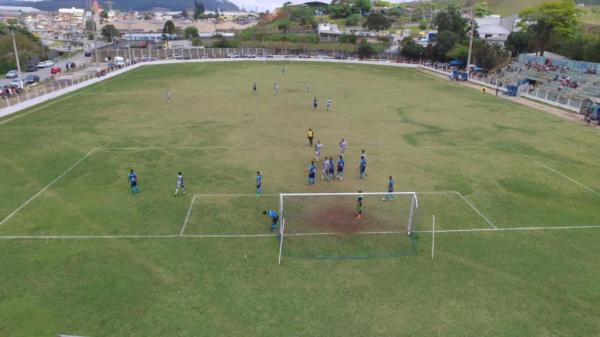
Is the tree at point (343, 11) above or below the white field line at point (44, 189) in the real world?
above

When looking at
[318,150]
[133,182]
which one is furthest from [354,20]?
[133,182]

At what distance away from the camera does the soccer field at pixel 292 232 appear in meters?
12.1

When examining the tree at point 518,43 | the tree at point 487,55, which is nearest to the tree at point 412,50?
the tree at point 487,55

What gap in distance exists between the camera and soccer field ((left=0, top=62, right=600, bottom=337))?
12.1m

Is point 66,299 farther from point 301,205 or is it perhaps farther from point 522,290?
point 522,290

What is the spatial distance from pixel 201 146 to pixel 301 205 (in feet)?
38.1

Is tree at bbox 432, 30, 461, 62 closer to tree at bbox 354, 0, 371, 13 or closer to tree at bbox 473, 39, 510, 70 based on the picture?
tree at bbox 473, 39, 510, 70

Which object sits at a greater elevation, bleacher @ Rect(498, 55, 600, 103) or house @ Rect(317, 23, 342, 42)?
house @ Rect(317, 23, 342, 42)

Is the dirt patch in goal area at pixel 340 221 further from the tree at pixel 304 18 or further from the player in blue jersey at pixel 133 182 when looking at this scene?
the tree at pixel 304 18

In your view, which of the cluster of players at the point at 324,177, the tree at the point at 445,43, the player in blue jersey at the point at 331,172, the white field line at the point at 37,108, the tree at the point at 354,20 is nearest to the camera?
the cluster of players at the point at 324,177

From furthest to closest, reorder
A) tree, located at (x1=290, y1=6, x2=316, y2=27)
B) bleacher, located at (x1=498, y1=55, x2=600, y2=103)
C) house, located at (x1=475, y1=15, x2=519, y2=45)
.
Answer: tree, located at (x1=290, y1=6, x2=316, y2=27) → house, located at (x1=475, y1=15, x2=519, y2=45) → bleacher, located at (x1=498, y1=55, x2=600, y2=103)

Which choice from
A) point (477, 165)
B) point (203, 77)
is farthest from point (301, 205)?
point (203, 77)

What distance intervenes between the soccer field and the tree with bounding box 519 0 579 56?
4612 cm

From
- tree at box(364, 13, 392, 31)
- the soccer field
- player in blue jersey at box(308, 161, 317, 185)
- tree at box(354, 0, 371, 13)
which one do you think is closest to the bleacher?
the soccer field
